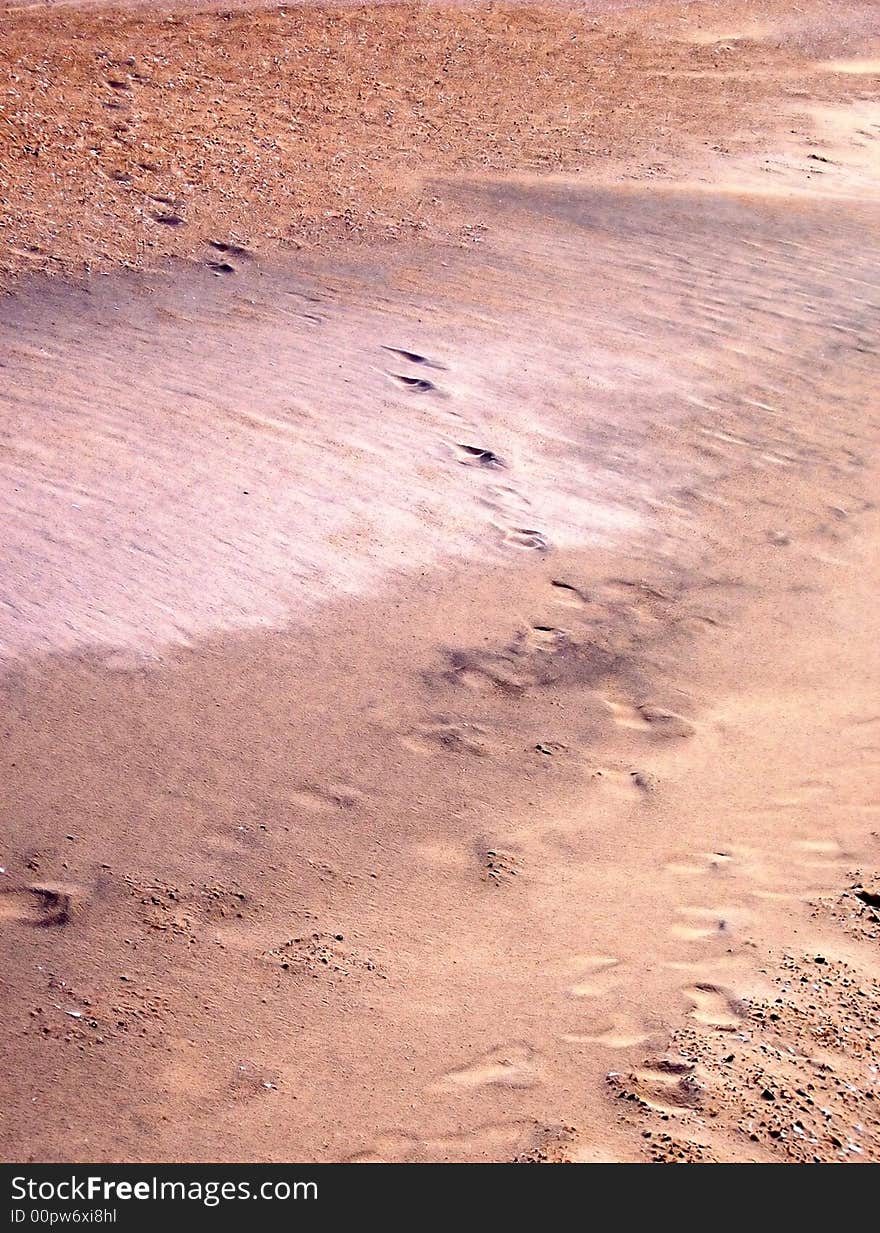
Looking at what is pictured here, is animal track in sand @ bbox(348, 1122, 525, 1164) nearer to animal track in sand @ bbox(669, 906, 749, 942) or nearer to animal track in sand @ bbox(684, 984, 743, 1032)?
animal track in sand @ bbox(684, 984, 743, 1032)

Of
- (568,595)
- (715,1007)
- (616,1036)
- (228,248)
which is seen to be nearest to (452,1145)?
(616,1036)

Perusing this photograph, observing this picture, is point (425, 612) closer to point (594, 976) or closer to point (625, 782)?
point (625, 782)

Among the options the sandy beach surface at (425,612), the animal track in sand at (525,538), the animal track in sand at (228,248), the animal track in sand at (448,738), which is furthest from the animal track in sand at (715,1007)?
the animal track in sand at (228,248)

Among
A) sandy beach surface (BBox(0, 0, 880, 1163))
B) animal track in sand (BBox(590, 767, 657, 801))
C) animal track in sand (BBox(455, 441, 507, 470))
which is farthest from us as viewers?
animal track in sand (BBox(455, 441, 507, 470))

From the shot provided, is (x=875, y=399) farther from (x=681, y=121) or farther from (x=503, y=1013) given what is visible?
(x=503, y=1013)

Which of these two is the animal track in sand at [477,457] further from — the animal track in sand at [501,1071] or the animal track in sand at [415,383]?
the animal track in sand at [501,1071]

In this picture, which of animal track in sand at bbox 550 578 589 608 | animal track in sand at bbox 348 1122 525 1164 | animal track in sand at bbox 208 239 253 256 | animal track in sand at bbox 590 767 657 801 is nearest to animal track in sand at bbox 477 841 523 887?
animal track in sand at bbox 590 767 657 801
